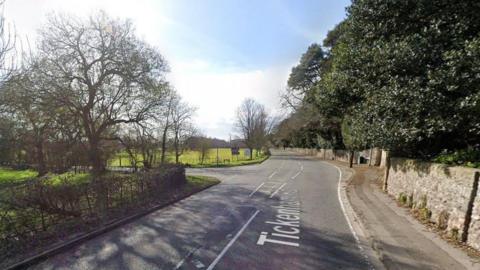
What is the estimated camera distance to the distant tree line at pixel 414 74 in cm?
848

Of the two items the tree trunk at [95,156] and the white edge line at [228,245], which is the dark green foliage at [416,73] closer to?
the white edge line at [228,245]

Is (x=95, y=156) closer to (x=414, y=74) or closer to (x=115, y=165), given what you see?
(x=414, y=74)

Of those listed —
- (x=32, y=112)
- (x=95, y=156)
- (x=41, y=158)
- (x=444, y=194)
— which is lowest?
(x=41, y=158)

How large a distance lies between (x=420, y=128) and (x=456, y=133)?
1280 mm

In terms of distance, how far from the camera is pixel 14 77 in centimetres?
816

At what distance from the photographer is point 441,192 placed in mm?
7832

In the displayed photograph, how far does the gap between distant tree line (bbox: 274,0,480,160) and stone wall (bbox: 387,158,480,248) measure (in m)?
1.10

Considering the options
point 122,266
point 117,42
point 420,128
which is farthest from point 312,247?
point 117,42

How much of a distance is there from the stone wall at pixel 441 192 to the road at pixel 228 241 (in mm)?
2541

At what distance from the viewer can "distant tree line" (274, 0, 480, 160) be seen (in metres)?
8.48

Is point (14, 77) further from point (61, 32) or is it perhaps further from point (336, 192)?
point (336, 192)

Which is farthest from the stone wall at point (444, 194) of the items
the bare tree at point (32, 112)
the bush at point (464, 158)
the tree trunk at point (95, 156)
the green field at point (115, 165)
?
the tree trunk at point (95, 156)

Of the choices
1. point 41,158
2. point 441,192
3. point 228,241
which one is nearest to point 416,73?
point 441,192

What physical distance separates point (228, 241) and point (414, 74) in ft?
29.1
